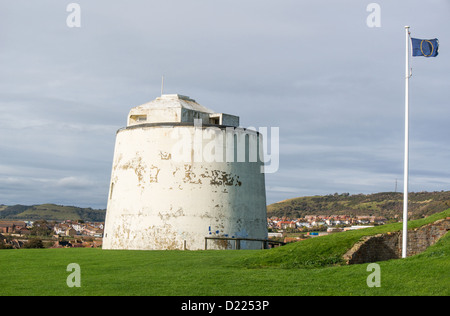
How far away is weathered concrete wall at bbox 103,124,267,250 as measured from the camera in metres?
26.5

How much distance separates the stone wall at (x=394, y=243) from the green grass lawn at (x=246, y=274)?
535mm

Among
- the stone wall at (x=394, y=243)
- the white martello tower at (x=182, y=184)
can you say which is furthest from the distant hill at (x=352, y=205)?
the stone wall at (x=394, y=243)

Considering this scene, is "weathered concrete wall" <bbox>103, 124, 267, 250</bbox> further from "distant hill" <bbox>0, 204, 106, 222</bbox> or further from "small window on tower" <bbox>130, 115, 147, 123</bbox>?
"distant hill" <bbox>0, 204, 106, 222</bbox>

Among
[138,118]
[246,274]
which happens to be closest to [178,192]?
[138,118]

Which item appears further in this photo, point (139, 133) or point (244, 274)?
point (139, 133)

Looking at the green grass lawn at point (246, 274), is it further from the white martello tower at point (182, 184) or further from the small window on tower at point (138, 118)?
the small window on tower at point (138, 118)

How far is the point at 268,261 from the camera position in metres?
17.4

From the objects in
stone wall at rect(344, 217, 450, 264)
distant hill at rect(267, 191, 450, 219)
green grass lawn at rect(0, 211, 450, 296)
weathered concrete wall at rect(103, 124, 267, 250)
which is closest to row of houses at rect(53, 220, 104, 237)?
distant hill at rect(267, 191, 450, 219)

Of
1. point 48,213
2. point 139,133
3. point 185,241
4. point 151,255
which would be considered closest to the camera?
point 151,255

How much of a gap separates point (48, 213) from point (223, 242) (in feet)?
481
